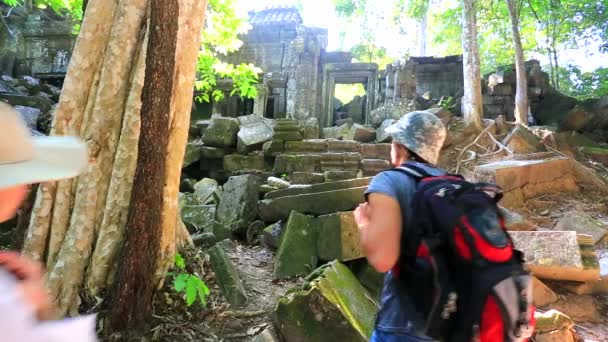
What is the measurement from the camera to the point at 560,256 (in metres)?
3.74

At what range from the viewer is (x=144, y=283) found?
2.64m

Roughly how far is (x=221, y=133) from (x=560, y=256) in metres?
6.56

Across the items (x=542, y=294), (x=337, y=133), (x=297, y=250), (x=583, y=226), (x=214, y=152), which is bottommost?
(x=542, y=294)

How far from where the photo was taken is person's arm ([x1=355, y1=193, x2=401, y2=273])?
1501mm

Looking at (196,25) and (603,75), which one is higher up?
(603,75)

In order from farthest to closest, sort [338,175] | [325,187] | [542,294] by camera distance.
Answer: [338,175]
[325,187]
[542,294]

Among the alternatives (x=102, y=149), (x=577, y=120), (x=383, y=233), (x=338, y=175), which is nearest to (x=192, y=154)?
(x=338, y=175)

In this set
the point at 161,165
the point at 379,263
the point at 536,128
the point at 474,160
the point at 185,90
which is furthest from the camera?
the point at 536,128

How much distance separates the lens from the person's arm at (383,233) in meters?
1.50

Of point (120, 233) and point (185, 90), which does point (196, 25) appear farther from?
point (120, 233)

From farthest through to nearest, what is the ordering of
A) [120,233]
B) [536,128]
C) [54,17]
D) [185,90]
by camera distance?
[54,17] → [536,128] → [185,90] → [120,233]

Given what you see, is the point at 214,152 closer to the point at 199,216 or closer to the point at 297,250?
the point at 199,216

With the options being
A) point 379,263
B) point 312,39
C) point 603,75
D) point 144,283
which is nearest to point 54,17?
point 312,39

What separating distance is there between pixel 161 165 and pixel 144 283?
32.2 inches
